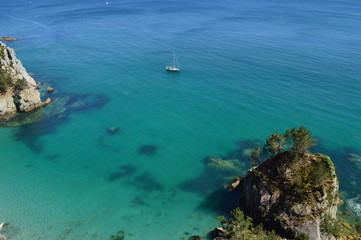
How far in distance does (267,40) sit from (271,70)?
39147 millimetres

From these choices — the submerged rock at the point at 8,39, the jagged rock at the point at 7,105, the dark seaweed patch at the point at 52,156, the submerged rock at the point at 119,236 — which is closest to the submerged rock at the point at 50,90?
the jagged rock at the point at 7,105

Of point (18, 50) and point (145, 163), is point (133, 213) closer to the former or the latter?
point (145, 163)

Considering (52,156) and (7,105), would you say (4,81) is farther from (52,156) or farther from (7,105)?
(52,156)

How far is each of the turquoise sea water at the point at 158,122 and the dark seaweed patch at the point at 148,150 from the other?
0.45m

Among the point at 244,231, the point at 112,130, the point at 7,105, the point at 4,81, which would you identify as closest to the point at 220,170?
the point at 244,231

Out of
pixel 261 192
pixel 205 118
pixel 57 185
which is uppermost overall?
pixel 261 192

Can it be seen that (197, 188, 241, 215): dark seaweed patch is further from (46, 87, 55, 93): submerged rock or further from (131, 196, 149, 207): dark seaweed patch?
(46, 87, 55, 93): submerged rock

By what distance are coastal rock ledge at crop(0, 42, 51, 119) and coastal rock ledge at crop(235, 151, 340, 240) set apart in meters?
66.8

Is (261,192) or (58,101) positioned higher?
(261,192)

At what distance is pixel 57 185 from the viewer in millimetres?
54562

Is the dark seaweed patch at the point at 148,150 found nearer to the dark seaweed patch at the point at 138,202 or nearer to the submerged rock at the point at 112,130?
the submerged rock at the point at 112,130

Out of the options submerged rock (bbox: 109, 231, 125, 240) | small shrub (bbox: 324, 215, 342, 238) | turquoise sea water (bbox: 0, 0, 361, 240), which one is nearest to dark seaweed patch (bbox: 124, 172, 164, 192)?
turquoise sea water (bbox: 0, 0, 361, 240)

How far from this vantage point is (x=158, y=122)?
251 ft

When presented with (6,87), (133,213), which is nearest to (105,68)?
(6,87)
